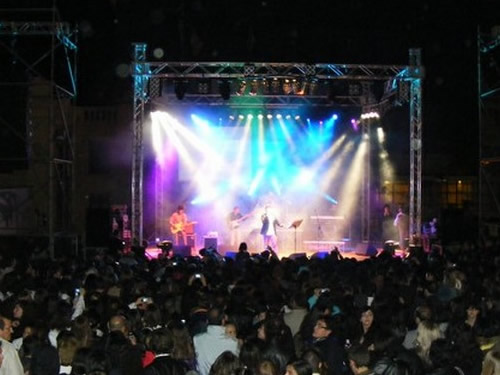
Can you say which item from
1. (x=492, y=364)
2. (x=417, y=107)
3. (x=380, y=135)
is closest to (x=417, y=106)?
(x=417, y=107)

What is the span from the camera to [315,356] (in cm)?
529

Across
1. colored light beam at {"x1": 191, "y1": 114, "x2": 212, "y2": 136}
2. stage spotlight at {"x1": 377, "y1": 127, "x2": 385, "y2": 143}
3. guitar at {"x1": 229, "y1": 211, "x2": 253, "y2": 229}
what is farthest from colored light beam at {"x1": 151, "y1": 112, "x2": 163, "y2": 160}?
stage spotlight at {"x1": 377, "y1": 127, "x2": 385, "y2": 143}

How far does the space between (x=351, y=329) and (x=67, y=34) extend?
38.8 ft

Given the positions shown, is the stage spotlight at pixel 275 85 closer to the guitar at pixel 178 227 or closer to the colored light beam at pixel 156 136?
the guitar at pixel 178 227

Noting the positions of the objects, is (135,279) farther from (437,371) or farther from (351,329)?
(437,371)

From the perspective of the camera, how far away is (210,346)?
650cm

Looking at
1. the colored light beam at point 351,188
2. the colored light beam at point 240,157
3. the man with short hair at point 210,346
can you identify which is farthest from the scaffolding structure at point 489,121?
the man with short hair at point 210,346

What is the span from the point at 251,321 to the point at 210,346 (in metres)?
0.66

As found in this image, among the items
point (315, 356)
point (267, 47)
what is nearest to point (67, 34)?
point (267, 47)

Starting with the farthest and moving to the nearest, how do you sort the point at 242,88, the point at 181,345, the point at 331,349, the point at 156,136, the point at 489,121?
the point at 156,136 → the point at 489,121 → the point at 242,88 → the point at 331,349 → the point at 181,345

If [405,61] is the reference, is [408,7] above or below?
above

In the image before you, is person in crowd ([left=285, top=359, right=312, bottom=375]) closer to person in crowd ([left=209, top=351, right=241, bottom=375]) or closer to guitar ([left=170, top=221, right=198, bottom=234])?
person in crowd ([left=209, top=351, right=241, bottom=375])

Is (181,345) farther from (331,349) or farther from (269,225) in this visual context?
(269,225)

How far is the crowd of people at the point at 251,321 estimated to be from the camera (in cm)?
557
